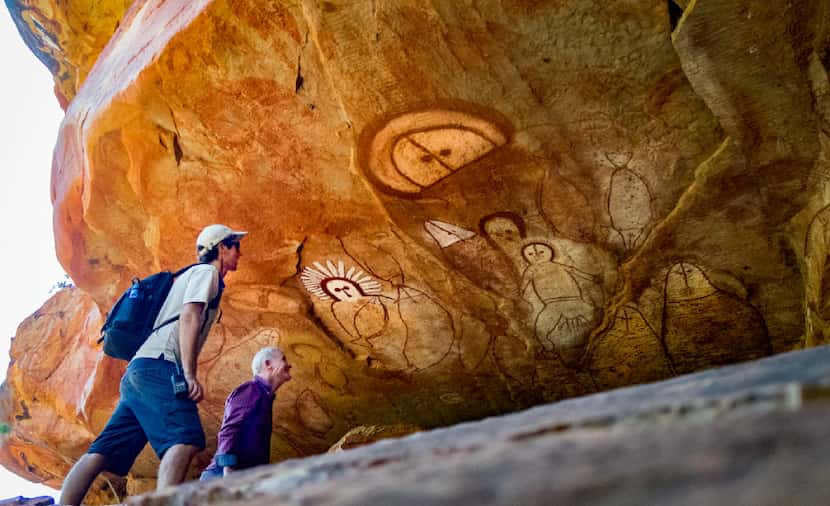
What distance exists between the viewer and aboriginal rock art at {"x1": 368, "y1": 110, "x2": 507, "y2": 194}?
13.1ft

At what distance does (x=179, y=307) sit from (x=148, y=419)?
570 millimetres

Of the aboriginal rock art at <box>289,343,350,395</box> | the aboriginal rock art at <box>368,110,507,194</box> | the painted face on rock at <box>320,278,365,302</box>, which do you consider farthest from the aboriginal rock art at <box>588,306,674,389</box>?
the aboriginal rock art at <box>289,343,350,395</box>

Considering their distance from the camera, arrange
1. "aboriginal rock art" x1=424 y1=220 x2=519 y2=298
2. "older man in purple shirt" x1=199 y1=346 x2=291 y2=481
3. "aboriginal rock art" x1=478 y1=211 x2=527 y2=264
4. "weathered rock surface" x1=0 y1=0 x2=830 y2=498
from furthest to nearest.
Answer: "aboriginal rock art" x1=424 y1=220 x2=519 y2=298 → "aboriginal rock art" x1=478 y1=211 x2=527 y2=264 → "weathered rock surface" x1=0 y1=0 x2=830 y2=498 → "older man in purple shirt" x1=199 y1=346 x2=291 y2=481

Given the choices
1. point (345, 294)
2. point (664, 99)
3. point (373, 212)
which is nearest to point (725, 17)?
point (664, 99)

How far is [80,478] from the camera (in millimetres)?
2941

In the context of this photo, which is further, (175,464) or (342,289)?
(342,289)

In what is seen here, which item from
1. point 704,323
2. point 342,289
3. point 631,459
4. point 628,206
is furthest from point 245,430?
point 704,323

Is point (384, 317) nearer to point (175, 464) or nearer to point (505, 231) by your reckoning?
point (505, 231)

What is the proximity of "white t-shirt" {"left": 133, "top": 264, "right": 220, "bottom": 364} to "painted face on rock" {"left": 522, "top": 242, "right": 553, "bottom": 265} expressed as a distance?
2.17 m

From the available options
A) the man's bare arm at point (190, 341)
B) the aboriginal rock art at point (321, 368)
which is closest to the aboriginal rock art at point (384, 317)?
the aboriginal rock art at point (321, 368)

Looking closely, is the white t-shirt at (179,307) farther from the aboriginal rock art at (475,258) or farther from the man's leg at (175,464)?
the aboriginal rock art at (475,258)

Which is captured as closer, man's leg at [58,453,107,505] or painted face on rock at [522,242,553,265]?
man's leg at [58,453,107,505]

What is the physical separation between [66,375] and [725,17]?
7187 mm

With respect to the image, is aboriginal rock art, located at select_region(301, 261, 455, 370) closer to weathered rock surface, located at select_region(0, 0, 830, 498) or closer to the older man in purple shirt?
weathered rock surface, located at select_region(0, 0, 830, 498)
